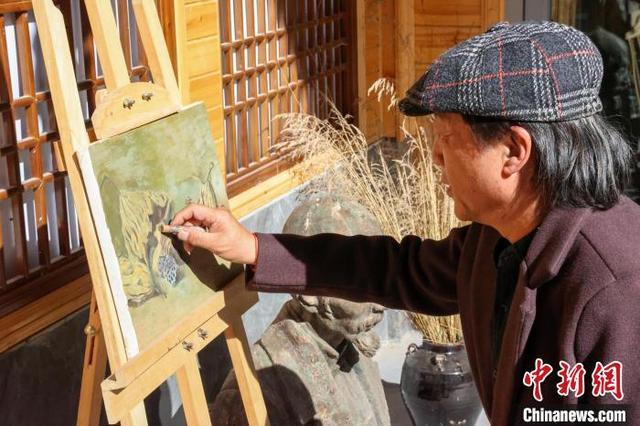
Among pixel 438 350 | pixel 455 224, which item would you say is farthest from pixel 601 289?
pixel 455 224

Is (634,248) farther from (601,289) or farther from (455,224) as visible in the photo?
(455,224)

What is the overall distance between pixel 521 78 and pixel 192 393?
3.93 feet

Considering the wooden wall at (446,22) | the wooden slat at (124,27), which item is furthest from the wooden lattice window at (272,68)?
the wooden slat at (124,27)

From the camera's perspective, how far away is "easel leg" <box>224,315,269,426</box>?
2805mm

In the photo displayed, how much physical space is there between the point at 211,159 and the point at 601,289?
126cm

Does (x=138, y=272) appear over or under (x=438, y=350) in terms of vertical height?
over

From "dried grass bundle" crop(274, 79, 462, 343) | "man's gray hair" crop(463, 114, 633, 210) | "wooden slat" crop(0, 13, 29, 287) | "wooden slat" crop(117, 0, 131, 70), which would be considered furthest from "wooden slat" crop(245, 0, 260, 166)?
"man's gray hair" crop(463, 114, 633, 210)

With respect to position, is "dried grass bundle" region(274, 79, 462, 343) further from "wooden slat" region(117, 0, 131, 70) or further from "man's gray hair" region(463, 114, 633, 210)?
"man's gray hair" region(463, 114, 633, 210)

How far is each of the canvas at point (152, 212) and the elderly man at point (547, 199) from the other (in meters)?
0.70

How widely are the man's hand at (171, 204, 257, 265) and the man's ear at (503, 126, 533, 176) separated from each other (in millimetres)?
819

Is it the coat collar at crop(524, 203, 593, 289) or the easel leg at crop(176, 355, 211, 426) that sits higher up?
the coat collar at crop(524, 203, 593, 289)

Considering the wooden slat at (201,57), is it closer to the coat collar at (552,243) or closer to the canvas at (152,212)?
the canvas at (152,212)

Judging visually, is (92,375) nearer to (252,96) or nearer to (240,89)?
(240,89)

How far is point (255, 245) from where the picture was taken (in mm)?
2619
